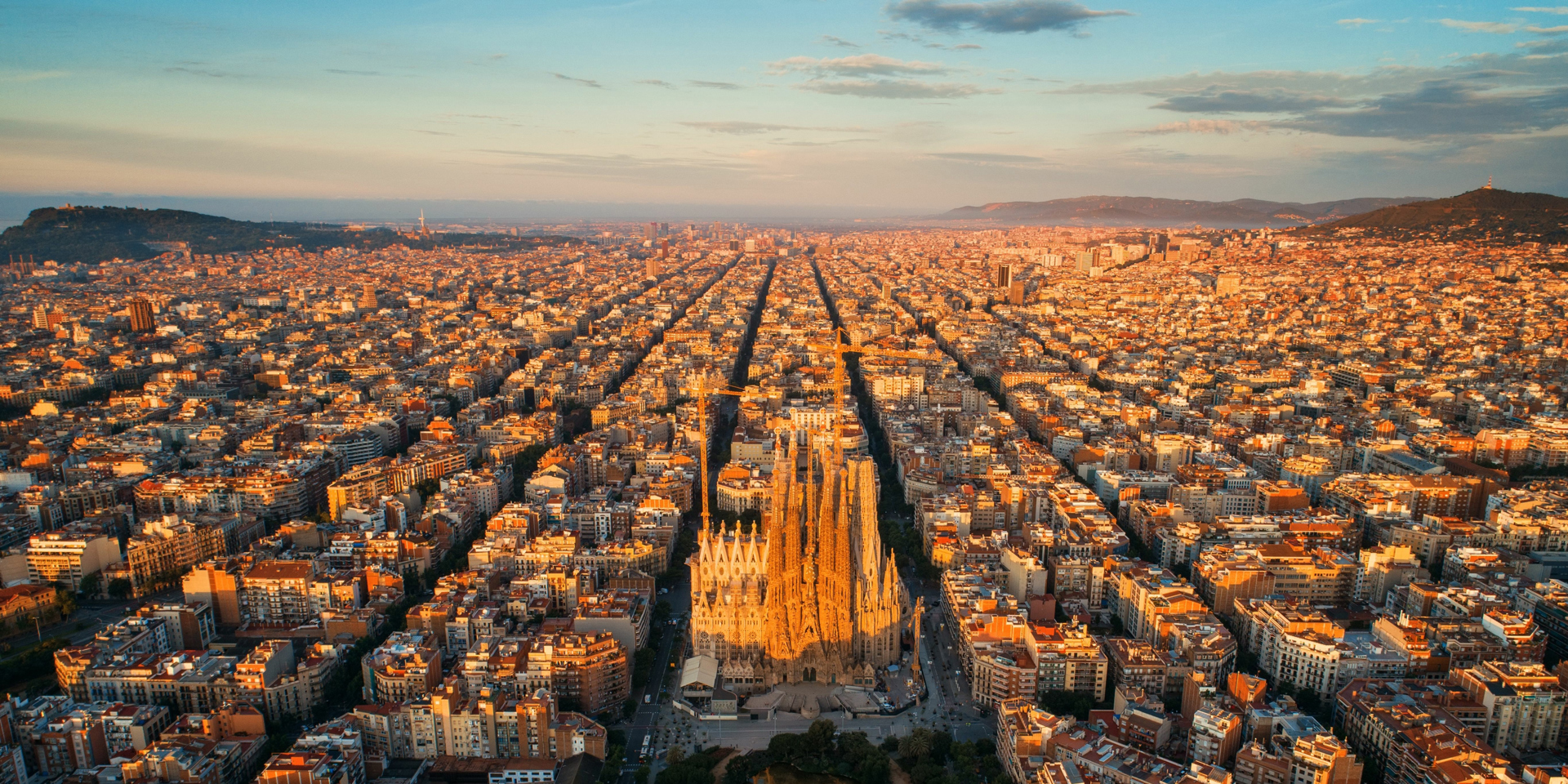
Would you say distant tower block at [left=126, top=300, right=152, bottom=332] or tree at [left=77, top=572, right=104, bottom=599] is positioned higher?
distant tower block at [left=126, top=300, right=152, bottom=332]

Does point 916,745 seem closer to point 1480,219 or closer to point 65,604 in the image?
point 65,604

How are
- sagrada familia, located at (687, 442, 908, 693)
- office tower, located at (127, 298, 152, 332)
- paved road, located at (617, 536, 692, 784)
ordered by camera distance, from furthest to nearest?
1. office tower, located at (127, 298, 152, 332)
2. sagrada familia, located at (687, 442, 908, 693)
3. paved road, located at (617, 536, 692, 784)

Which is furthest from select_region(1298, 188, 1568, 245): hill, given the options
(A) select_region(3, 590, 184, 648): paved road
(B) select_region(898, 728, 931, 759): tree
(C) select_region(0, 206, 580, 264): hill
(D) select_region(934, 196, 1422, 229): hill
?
(C) select_region(0, 206, 580, 264): hill

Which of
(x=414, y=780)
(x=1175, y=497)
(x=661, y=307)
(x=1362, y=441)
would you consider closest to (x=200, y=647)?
(x=414, y=780)

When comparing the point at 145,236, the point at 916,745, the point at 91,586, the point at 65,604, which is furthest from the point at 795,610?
the point at 145,236

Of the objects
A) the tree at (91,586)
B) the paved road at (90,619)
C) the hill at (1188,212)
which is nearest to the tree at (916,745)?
the paved road at (90,619)

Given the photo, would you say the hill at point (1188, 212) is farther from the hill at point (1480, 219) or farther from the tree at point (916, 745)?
the tree at point (916, 745)

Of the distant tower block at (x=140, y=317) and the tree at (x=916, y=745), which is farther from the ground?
the distant tower block at (x=140, y=317)

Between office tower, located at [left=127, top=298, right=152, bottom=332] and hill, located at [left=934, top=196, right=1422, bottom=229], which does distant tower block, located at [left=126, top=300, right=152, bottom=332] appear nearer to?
office tower, located at [left=127, top=298, right=152, bottom=332]
